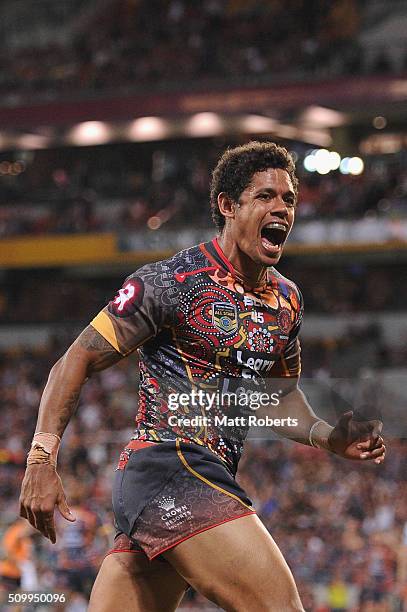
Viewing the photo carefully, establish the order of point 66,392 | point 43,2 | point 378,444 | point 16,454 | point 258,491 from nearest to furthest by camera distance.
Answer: point 66,392 < point 378,444 < point 258,491 < point 16,454 < point 43,2

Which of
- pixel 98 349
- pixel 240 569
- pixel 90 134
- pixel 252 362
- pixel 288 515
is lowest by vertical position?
pixel 288 515

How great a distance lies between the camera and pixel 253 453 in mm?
8867

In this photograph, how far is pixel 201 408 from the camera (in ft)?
11.6

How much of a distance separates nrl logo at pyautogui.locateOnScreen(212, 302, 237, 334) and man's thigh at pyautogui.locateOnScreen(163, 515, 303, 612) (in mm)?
590

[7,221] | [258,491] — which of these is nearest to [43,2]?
[7,221]

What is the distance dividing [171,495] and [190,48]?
1801cm

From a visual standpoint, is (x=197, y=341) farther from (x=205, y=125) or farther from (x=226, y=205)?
(x=205, y=125)

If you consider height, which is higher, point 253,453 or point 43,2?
point 43,2

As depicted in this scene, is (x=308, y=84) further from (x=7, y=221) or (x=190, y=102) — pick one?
(x=7, y=221)

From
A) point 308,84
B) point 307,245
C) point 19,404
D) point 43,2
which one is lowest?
point 19,404

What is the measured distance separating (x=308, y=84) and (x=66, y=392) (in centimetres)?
1589

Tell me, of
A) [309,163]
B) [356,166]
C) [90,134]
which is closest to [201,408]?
[309,163]

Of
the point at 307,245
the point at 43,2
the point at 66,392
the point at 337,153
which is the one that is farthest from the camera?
the point at 43,2

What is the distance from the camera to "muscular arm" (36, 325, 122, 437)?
129 inches
